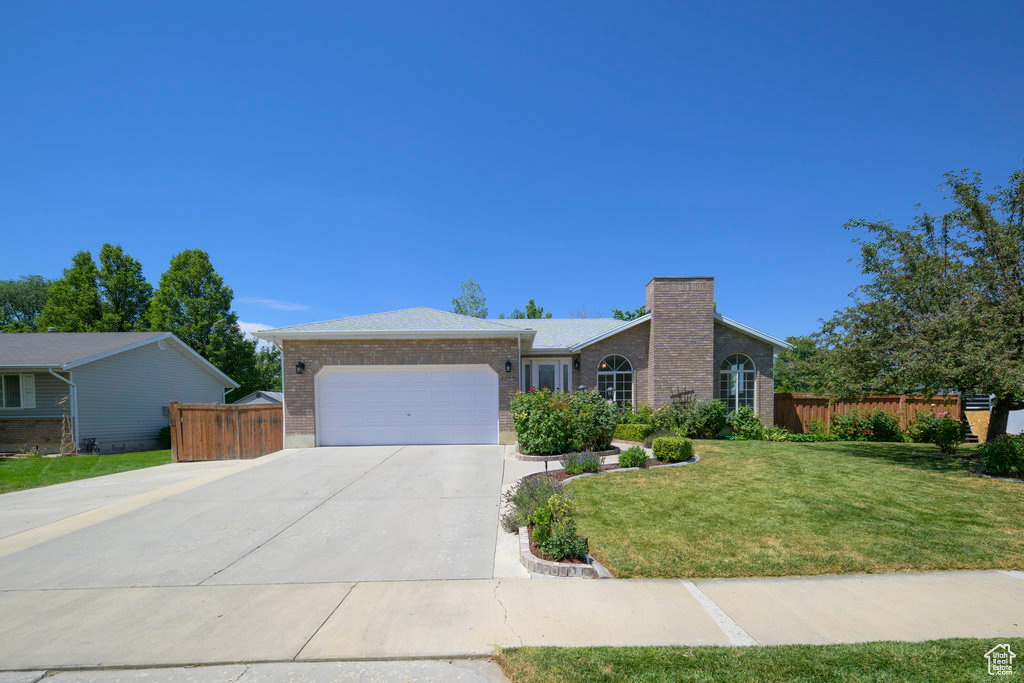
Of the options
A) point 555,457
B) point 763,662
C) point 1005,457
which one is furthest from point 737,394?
point 763,662

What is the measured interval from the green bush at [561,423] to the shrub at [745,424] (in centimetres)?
633

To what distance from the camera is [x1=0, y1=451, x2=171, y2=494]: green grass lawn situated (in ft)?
35.4

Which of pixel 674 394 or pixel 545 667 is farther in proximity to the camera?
pixel 674 394

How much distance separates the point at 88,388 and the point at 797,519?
22112mm

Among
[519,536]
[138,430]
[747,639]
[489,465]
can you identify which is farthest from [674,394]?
[138,430]

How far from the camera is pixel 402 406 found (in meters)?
13.2

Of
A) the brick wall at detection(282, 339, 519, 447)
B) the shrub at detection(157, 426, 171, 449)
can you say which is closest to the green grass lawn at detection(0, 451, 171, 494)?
the brick wall at detection(282, 339, 519, 447)

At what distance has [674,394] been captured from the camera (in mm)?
15570

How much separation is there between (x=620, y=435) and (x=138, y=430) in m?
19.4

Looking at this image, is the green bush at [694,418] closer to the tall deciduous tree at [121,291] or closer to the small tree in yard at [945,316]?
the small tree in yard at [945,316]

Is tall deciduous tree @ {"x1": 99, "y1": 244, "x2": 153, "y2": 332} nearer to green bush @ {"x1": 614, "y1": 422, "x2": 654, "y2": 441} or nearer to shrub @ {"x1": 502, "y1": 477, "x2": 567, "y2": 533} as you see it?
green bush @ {"x1": 614, "y1": 422, "x2": 654, "y2": 441}

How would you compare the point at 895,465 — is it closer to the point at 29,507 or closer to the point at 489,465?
the point at 489,465

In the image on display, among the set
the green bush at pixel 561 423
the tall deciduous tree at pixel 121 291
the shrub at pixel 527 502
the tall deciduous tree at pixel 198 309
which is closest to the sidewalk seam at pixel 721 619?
the shrub at pixel 527 502

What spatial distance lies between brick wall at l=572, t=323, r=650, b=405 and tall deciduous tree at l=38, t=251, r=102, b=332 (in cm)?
3135
